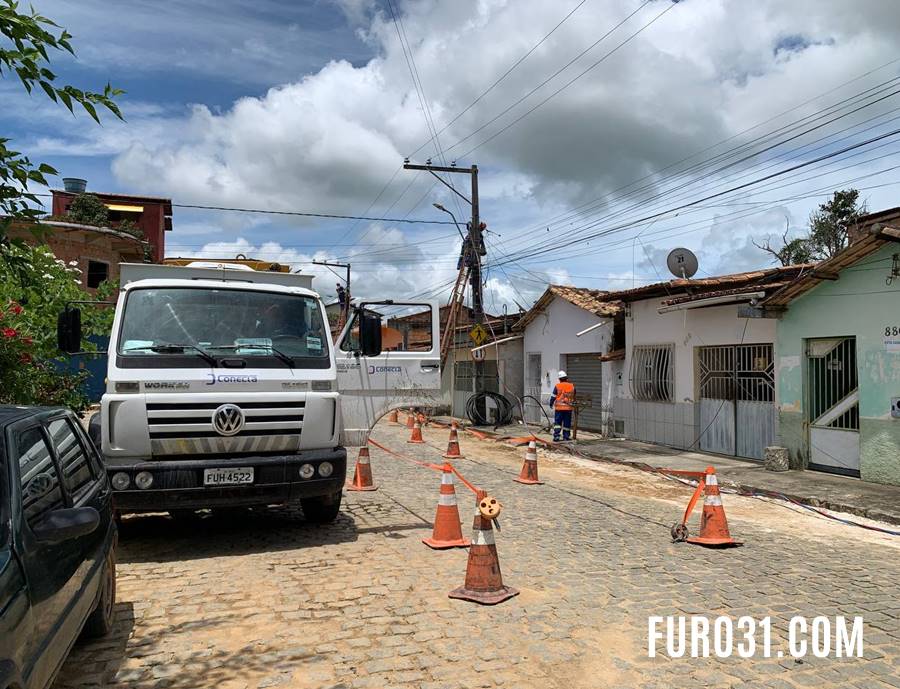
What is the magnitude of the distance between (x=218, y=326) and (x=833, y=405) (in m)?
10.4

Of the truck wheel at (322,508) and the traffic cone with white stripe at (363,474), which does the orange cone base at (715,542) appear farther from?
the traffic cone with white stripe at (363,474)

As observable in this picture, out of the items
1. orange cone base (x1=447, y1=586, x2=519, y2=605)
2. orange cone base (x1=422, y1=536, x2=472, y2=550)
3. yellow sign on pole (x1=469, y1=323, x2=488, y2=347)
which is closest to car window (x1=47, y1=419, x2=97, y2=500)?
orange cone base (x1=447, y1=586, x2=519, y2=605)

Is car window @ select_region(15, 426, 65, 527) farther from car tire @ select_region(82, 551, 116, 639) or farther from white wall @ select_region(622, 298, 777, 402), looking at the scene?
white wall @ select_region(622, 298, 777, 402)

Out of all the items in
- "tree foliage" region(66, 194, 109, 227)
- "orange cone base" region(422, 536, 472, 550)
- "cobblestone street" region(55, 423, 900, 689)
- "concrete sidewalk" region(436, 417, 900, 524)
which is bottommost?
"cobblestone street" region(55, 423, 900, 689)

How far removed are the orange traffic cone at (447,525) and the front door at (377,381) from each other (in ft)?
3.94

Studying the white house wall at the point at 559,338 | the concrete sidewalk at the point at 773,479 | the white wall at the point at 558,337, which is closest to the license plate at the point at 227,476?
the concrete sidewalk at the point at 773,479

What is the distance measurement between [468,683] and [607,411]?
15245mm

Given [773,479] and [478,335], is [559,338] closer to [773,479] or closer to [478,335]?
[478,335]

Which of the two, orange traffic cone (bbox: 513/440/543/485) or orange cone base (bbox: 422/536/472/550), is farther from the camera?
orange traffic cone (bbox: 513/440/543/485)

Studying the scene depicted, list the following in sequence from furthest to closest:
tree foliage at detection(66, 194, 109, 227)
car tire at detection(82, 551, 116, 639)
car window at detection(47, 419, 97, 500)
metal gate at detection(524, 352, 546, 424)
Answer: tree foliage at detection(66, 194, 109, 227) < metal gate at detection(524, 352, 546, 424) < car tire at detection(82, 551, 116, 639) < car window at detection(47, 419, 97, 500)

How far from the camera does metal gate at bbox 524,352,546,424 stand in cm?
2269

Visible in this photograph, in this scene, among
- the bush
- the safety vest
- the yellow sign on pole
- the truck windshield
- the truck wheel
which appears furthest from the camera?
the yellow sign on pole

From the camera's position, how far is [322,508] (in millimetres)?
7383

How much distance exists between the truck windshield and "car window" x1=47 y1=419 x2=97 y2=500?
1.88 metres
